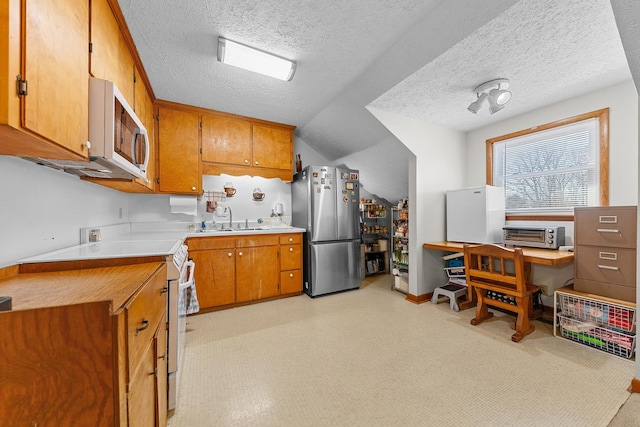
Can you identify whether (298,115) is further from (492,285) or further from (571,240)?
(571,240)

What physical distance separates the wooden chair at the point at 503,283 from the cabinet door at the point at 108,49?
122 inches

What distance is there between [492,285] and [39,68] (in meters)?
3.22

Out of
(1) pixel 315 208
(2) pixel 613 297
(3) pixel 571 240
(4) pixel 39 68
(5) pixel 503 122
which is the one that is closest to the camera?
(4) pixel 39 68

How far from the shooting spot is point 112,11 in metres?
1.51

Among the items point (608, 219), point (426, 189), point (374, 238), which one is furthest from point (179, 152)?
point (608, 219)

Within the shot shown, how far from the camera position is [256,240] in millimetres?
3133

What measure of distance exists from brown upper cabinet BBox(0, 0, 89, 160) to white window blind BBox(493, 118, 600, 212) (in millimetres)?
3981

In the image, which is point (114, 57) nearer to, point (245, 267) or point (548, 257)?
point (245, 267)

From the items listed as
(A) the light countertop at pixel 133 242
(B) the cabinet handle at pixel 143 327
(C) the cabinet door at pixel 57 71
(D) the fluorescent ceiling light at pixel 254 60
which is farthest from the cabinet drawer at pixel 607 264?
(C) the cabinet door at pixel 57 71

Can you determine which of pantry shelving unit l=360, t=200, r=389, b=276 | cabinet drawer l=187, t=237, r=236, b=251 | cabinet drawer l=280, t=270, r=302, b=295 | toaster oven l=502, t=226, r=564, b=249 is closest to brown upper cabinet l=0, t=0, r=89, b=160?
cabinet drawer l=187, t=237, r=236, b=251

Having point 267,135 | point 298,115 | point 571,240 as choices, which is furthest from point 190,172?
point 571,240

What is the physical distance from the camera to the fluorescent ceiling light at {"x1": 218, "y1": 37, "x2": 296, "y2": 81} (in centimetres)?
191

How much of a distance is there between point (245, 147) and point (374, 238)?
2.69 m

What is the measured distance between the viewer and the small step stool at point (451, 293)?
2861 mm
